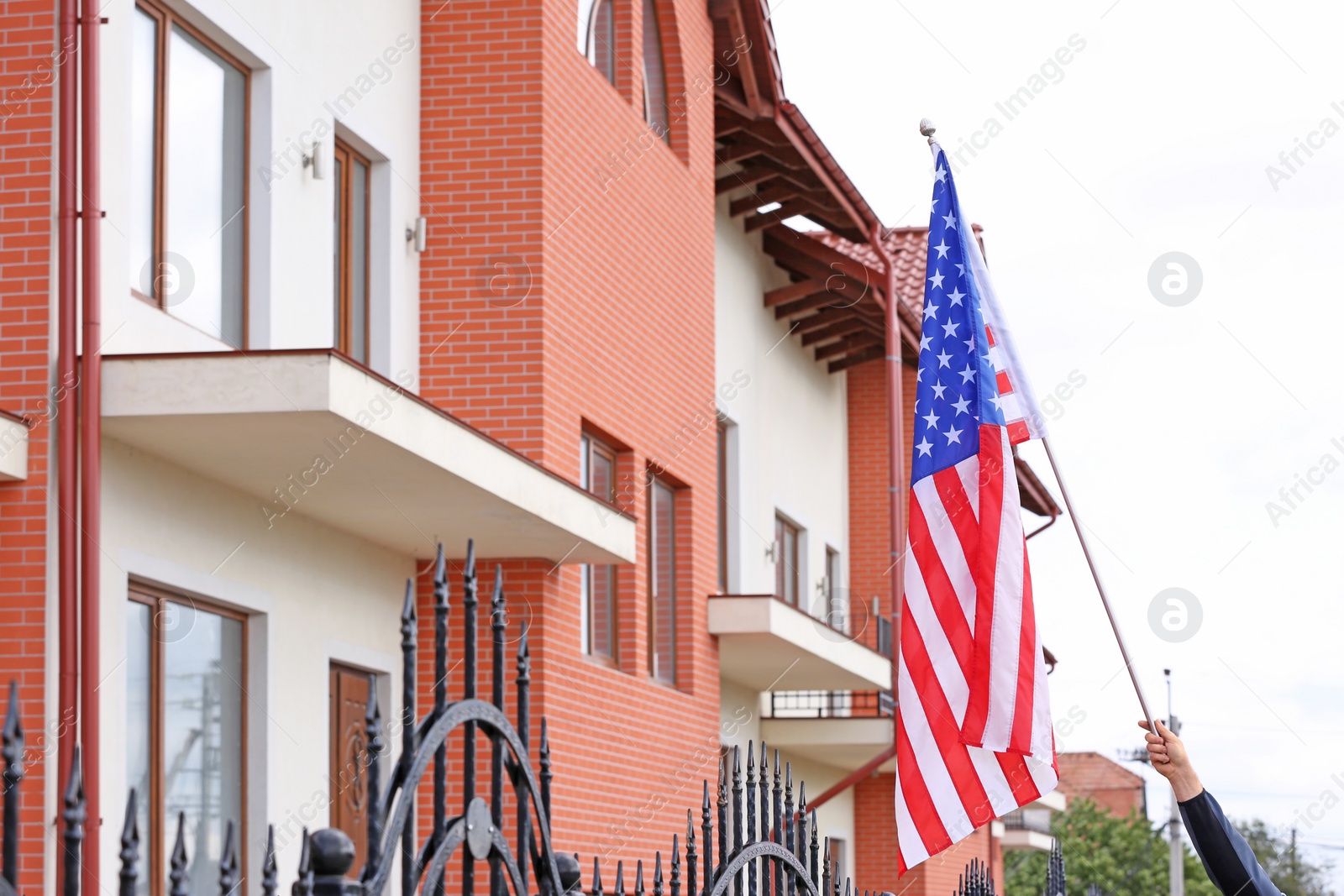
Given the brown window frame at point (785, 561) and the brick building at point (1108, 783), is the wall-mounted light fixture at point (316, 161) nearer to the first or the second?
the brown window frame at point (785, 561)

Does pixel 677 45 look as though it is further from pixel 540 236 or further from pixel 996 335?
pixel 996 335

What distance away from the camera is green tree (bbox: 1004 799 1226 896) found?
200ft

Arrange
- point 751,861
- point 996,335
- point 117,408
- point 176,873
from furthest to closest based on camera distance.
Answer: point 117,408
point 996,335
point 751,861
point 176,873

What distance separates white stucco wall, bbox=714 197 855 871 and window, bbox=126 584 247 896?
27.9 feet

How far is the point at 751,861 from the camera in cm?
534

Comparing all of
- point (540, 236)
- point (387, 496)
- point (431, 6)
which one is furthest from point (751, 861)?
point (431, 6)

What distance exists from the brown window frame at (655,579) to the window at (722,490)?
2409 mm

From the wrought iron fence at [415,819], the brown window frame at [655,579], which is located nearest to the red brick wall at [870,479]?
the brown window frame at [655,579]

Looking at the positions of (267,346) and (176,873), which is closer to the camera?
(176,873)

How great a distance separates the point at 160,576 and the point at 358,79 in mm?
3878

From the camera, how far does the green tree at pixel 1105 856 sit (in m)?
60.9

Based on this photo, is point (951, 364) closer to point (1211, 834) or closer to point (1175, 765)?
point (1175, 765)

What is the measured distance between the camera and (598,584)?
528 inches

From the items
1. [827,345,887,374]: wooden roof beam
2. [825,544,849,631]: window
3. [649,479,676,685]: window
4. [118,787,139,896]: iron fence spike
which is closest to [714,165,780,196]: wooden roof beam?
[827,345,887,374]: wooden roof beam
